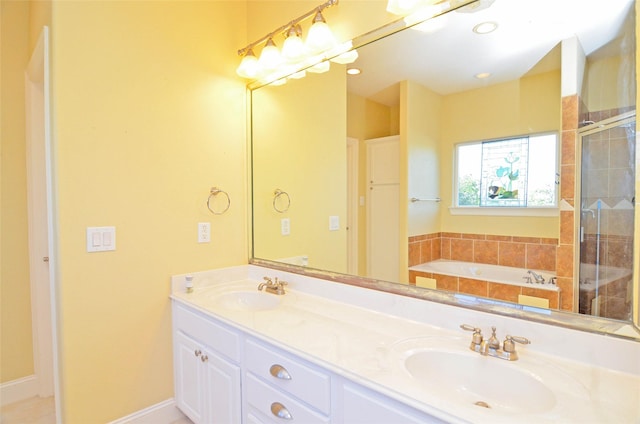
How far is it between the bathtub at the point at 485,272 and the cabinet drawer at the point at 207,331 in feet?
2.82

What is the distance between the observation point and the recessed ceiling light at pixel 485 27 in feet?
3.97

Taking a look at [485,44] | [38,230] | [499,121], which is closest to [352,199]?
[499,121]

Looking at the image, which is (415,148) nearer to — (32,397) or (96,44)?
(96,44)

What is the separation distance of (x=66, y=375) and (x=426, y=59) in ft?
7.18

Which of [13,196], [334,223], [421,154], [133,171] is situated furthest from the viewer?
[13,196]

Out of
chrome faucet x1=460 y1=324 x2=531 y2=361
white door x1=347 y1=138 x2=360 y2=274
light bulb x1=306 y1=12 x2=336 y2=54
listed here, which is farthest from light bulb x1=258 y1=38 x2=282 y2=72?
chrome faucet x1=460 y1=324 x2=531 y2=361

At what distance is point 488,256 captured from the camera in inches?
50.4

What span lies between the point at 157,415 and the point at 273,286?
3.08ft

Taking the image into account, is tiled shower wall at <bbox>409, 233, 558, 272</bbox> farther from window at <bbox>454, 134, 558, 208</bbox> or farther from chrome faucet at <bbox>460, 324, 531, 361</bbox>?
chrome faucet at <bbox>460, 324, 531, 361</bbox>

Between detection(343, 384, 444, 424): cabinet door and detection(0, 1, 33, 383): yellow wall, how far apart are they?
2.35 metres

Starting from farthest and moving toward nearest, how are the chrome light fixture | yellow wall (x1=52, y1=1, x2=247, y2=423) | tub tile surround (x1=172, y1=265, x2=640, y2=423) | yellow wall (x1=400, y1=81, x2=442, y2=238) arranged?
the chrome light fixture
yellow wall (x1=52, y1=1, x2=247, y2=423)
yellow wall (x1=400, y1=81, x2=442, y2=238)
tub tile surround (x1=172, y1=265, x2=640, y2=423)

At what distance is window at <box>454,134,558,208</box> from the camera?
3.66 ft

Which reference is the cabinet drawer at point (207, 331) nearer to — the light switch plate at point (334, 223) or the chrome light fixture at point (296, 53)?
the light switch plate at point (334, 223)

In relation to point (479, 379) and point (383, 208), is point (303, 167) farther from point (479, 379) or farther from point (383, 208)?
point (479, 379)
